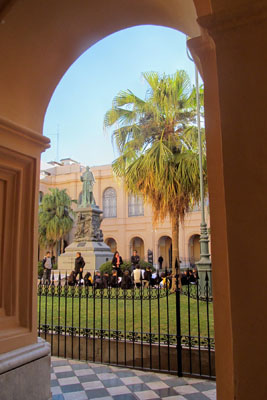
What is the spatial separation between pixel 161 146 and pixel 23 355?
8.79m

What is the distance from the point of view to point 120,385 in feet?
13.0

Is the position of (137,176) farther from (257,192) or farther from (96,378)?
(257,192)

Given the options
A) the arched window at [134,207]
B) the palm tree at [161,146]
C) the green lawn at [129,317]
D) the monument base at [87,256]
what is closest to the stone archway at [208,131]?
the green lawn at [129,317]

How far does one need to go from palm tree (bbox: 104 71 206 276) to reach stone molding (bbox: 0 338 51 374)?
310 inches

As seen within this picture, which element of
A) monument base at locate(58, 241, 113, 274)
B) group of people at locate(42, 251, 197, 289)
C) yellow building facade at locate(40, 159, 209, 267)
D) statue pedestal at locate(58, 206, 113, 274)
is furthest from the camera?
yellow building facade at locate(40, 159, 209, 267)

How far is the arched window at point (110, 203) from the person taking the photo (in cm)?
3628

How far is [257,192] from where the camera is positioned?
1698mm

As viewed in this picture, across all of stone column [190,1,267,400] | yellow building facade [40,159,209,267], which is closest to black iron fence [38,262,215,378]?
stone column [190,1,267,400]

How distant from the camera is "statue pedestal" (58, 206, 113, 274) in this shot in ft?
56.0

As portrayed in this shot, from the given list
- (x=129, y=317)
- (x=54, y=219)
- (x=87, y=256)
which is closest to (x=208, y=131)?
(x=129, y=317)

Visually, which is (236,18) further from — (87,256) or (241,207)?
(87,256)

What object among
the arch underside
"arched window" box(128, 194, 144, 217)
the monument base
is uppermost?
"arched window" box(128, 194, 144, 217)

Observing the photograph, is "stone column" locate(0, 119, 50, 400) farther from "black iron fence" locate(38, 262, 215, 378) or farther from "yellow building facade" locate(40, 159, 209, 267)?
"yellow building facade" locate(40, 159, 209, 267)

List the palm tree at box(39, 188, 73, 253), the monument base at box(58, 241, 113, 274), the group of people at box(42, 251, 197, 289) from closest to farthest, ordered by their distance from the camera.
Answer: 1. the group of people at box(42, 251, 197, 289)
2. the monument base at box(58, 241, 113, 274)
3. the palm tree at box(39, 188, 73, 253)
